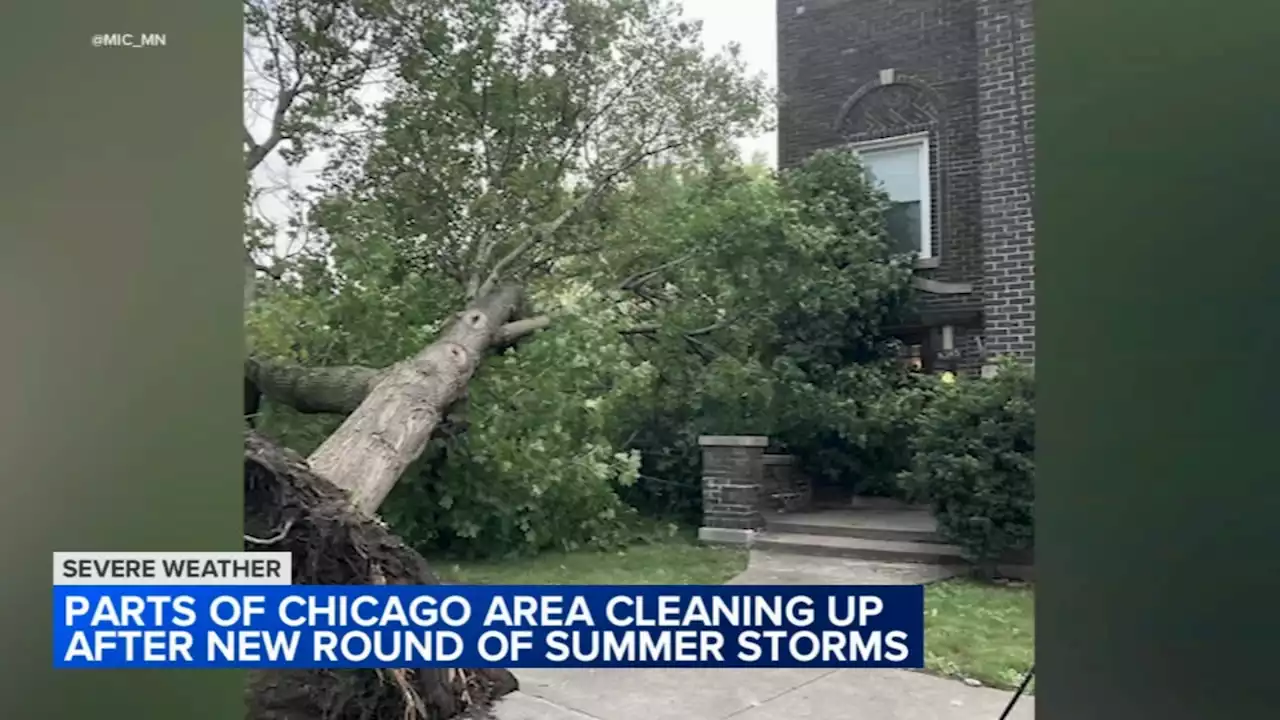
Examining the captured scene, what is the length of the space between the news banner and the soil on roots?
3cm

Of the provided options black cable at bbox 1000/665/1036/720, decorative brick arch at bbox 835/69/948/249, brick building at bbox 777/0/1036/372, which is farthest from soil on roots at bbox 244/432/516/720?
decorative brick arch at bbox 835/69/948/249

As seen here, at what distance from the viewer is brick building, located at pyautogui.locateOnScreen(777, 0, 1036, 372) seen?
66.1 inches

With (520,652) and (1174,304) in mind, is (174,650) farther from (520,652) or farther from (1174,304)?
(1174,304)

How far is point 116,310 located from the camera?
188 centimetres

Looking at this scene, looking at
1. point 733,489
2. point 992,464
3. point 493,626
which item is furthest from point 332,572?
point 992,464

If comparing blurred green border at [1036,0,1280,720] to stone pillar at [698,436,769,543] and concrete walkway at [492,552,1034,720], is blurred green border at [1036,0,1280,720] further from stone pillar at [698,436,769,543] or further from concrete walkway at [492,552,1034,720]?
stone pillar at [698,436,769,543]

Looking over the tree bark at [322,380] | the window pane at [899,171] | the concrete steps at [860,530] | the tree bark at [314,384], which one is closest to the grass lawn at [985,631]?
the concrete steps at [860,530]

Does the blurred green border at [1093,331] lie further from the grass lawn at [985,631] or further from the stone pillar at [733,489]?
the stone pillar at [733,489]

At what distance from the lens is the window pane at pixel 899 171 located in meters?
1.71

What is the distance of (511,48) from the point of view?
1.81m

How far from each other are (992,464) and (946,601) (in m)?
0.29

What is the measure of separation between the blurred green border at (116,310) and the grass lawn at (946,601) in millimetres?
736

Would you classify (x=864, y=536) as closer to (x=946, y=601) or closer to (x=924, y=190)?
(x=946, y=601)

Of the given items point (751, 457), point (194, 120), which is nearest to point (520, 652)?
point (751, 457)
